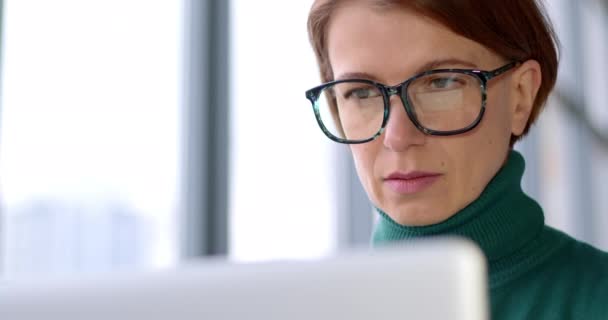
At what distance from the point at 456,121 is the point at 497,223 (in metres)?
0.16

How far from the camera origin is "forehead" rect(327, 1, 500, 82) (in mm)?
771

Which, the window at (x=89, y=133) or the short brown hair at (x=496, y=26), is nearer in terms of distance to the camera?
the short brown hair at (x=496, y=26)

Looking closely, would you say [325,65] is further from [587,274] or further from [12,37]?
[12,37]

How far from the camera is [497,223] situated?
0.88 meters

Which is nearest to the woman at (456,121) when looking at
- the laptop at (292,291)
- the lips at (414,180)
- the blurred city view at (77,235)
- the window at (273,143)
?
the lips at (414,180)

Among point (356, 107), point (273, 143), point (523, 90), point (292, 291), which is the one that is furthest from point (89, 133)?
point (292, 291)

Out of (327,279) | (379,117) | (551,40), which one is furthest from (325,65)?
(327,279)

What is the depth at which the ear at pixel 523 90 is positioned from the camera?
0.86 meters

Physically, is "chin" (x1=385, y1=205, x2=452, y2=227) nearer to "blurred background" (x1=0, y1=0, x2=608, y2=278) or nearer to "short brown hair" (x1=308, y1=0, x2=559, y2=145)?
"short brown hair" (x1=308, y1=0, x2=559, y2=145)

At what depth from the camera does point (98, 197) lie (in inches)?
62.4

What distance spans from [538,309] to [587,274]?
0.08 metres

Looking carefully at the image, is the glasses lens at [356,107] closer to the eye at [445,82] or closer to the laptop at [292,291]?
the eye at [445,82]

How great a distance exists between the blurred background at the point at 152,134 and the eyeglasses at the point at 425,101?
1.94ft

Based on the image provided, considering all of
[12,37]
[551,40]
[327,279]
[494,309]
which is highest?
[12,37]
